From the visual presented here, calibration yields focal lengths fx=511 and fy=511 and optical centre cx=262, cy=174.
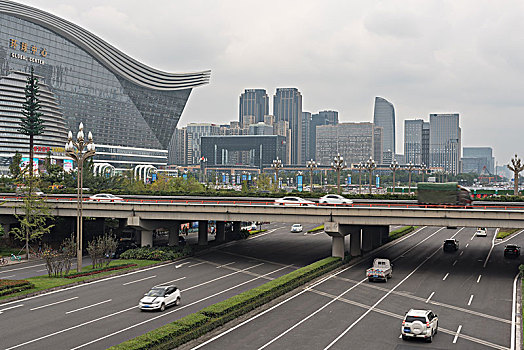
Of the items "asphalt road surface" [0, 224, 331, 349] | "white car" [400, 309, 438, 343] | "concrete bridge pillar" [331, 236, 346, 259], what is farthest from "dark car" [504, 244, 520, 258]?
"white car" [400, 309, 438, 343]

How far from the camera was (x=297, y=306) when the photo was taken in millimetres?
36500

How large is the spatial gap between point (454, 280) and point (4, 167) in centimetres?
15367

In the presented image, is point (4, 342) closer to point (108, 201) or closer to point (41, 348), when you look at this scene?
point (41, 348)

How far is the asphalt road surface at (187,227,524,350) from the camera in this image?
2839 centimetres

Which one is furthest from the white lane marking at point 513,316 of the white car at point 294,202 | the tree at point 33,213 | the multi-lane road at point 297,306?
the tree at point 33,213

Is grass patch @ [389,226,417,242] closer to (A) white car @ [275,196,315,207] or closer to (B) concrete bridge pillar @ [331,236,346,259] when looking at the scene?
(A) white car @ [275,196,315,207]

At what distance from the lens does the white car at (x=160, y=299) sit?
113ft

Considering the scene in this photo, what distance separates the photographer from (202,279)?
4638 cm

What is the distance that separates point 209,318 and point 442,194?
33.2m

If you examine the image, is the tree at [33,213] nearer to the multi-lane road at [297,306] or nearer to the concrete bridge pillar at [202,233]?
the multi-lane road at [297,306]

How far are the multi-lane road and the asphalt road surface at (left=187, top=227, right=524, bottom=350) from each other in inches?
2.6

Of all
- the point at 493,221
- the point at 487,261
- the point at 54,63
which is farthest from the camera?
the point at 54,63

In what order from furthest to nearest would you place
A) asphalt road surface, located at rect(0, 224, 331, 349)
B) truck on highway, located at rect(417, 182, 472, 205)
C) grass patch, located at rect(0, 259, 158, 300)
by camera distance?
truck on highway, located at rect(417, 182, 472, 205)
grass patch, located at rect(0, 259, 158, 300)
asphalt road surface, located at rect(0, 224, 331, 349)

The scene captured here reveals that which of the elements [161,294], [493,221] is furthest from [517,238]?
[161,294]
